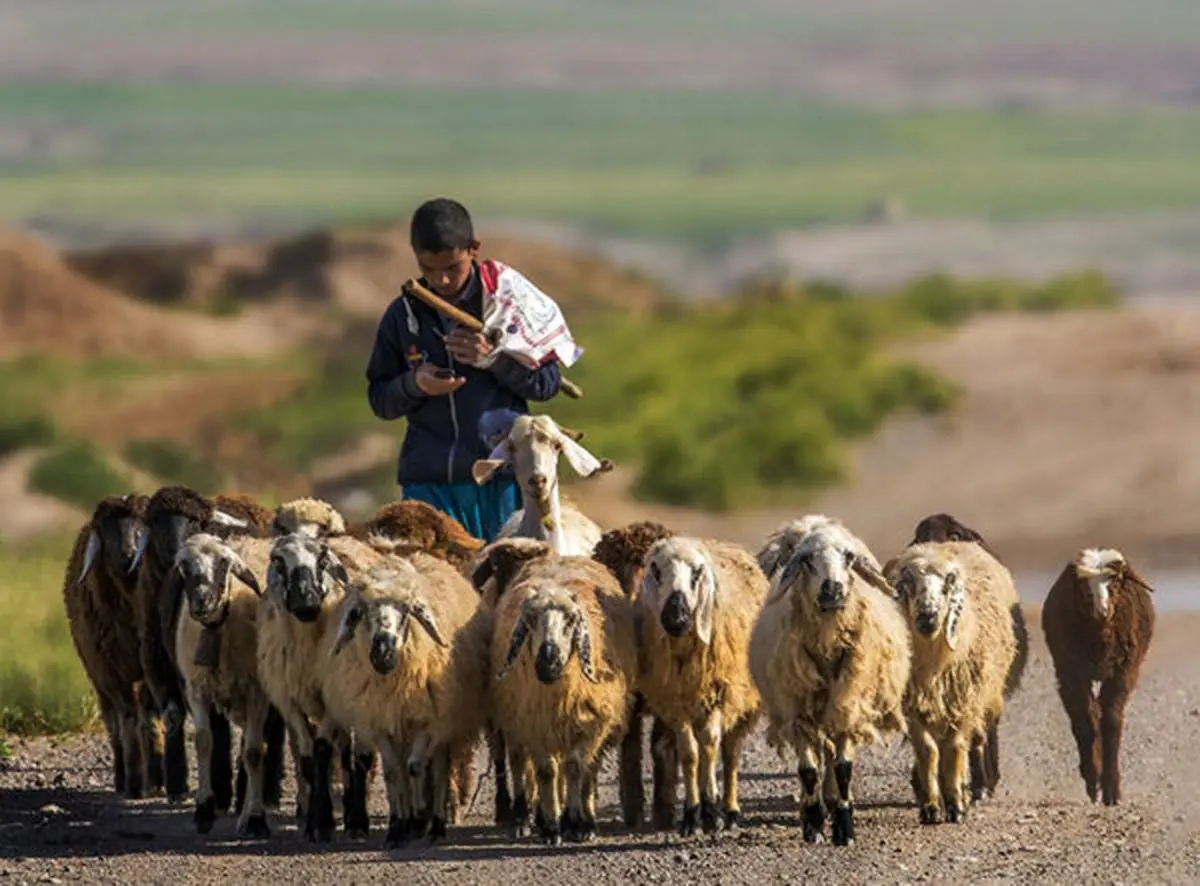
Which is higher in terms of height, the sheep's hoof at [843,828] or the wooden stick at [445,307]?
the wooden stick at [445,307]

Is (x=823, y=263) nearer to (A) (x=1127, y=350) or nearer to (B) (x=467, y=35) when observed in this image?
(A) (x=1127, y=350)

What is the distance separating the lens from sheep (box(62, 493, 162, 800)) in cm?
1855

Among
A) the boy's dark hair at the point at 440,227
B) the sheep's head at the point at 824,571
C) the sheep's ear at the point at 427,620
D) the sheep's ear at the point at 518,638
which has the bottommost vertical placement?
the sheep's ear at the point at 518,638

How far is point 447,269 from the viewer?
17.2 m

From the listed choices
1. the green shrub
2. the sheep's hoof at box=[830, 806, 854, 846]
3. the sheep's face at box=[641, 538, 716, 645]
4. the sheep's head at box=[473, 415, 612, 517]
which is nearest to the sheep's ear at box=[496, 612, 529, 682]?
the sheep's face at box=[641, 538, 716, 645]

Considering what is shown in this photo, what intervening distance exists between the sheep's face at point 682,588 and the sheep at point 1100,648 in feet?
8.66

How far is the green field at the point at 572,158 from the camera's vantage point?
3976 inches

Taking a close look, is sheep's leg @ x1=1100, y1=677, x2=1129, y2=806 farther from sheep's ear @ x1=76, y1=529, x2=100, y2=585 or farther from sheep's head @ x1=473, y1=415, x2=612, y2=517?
sheep's ear @ x1=76, y1=529, x2=100, y2=585

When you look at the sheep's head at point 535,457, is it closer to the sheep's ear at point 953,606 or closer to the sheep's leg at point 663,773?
the sheep's leg at point 663,773

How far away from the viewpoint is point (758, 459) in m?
41.5

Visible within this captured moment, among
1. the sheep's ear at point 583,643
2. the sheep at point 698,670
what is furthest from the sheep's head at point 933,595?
the sheep's ear at point 583,643

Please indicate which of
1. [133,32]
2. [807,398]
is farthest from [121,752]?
[133,32]

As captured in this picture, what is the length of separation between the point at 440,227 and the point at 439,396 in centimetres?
93

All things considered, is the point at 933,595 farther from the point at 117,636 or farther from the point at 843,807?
the point at 117,636
